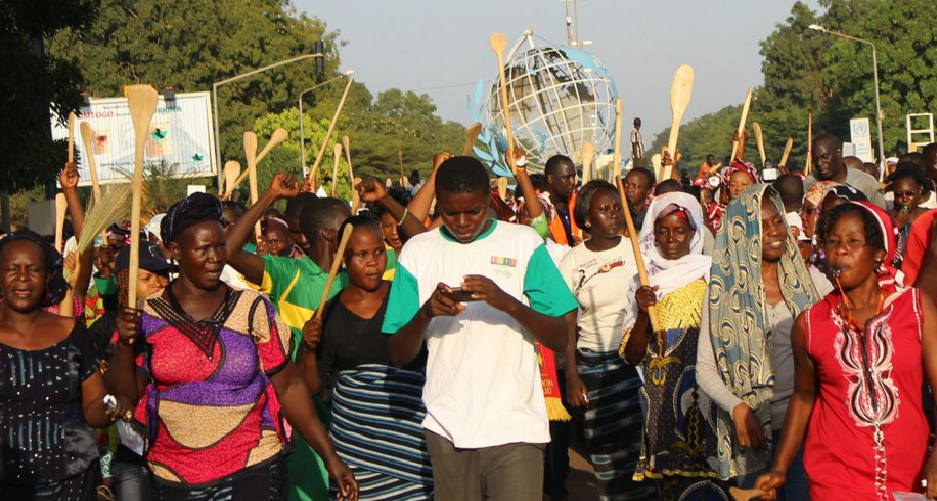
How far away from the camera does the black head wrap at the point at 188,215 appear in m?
5.11

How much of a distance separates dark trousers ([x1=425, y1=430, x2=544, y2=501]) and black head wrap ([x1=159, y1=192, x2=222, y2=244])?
3.77 feet

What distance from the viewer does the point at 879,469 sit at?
15.2 ft

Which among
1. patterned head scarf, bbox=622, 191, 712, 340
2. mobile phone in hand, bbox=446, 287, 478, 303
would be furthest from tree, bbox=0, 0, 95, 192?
mobile phone in hand, bbox=446, 287, 478, 303

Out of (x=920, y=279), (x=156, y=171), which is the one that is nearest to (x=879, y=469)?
(x=920, y=279)

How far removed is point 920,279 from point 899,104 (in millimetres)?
67186

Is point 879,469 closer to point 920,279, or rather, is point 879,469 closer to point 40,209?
point 920,279

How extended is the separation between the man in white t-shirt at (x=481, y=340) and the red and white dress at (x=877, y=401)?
973 mm

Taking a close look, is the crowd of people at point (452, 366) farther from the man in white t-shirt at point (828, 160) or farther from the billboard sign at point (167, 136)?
the billboard sign at point (167, 136)

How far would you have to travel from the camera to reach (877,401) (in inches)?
182

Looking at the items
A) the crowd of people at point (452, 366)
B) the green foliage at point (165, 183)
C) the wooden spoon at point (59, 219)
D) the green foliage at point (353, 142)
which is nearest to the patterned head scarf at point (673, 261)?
the crowd of people at point (452, 366)

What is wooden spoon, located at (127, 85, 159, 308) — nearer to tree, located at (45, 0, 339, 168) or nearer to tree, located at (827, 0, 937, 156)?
tree, located at (45, 0, 339, 168)

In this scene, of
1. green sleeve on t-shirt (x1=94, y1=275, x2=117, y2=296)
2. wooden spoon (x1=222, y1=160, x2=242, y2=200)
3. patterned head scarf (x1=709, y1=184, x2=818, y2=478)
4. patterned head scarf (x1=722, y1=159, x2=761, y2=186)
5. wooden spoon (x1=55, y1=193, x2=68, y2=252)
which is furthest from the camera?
wooden spoon (x1=222, y1=160, x2=242, y2=200)

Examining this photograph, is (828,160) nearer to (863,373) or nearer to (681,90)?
(681,90)

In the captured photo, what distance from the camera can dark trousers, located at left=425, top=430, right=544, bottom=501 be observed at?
5016mm
